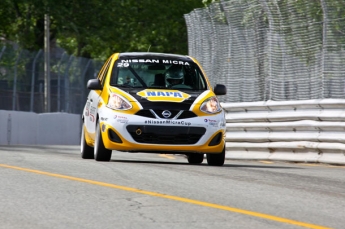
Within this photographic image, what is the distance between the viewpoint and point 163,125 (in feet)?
47.1

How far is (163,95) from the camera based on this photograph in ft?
47.9

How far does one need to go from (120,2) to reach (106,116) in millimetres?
30803

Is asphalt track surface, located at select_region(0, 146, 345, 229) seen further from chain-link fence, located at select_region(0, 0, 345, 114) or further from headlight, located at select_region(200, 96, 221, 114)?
chain-link fence, located at select_region(0, 0, 345, 114)

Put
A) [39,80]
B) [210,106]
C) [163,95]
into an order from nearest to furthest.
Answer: [163,95]
[210,106]
[39,80]

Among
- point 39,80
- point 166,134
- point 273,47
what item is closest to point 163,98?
point 166,134

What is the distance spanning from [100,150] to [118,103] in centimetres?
73

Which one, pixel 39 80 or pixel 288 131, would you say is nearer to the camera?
pixel 288 131

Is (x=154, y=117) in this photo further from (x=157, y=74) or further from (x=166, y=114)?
(x=157, y=74)

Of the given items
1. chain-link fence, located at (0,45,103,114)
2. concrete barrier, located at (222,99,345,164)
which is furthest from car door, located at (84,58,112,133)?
chain-link fence, located at (0,45,103,114)

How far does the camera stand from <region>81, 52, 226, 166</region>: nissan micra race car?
14.4 meters

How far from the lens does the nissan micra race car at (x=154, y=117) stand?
1437 cm

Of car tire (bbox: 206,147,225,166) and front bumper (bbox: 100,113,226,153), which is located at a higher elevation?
front bumper (bbox: 100,113,226,153)

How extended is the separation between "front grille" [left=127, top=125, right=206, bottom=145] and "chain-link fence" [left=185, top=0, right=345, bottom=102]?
3.49 metres

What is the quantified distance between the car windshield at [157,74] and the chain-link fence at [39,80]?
16724mm
